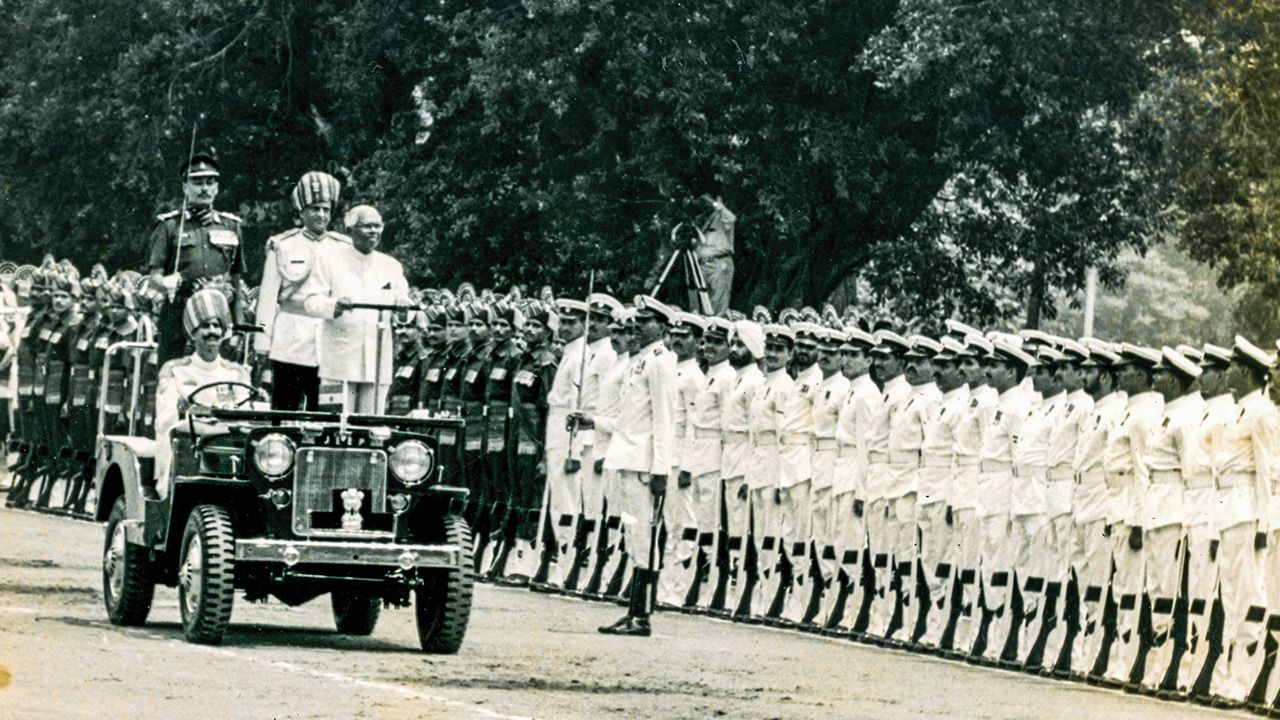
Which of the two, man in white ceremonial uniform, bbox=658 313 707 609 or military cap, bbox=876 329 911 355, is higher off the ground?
military cap, bbox=876 329 911 355

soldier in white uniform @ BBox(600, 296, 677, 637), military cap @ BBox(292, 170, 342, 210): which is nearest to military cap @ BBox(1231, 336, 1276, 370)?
soldier in white uniform @ BBox(600, 296, 677, 637)

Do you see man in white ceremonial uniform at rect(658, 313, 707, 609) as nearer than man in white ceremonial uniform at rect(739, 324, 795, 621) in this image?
No

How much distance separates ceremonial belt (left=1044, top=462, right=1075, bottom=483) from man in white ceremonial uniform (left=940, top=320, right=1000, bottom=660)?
647mm

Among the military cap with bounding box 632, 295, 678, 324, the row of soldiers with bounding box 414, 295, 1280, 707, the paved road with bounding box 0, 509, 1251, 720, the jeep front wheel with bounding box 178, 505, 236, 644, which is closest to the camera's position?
the paved road with bounding box 0, 509, 1251, 720

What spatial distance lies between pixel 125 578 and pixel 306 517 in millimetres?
1344

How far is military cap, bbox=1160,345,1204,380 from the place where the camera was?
54.2 feet

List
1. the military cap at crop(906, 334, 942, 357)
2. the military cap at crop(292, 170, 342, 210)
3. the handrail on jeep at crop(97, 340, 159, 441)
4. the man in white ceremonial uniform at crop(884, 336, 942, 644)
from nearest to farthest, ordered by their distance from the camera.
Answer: the military cap at crop(292, 170, 342, 210)
the handrail on jeep at crop(97, 340, 159, 441)
the man in white ceremonial uniform at crop(884, 336, 942, 644)
the military cap at crop(906, 334, 942, 357)

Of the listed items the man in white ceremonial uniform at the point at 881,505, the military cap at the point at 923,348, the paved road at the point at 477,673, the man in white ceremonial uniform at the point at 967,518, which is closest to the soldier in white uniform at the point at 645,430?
the paved road at the point at 477,673

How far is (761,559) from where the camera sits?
19953mm

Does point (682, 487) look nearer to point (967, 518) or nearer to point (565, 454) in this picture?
point (565, 454)

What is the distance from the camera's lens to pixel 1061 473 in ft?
57.3

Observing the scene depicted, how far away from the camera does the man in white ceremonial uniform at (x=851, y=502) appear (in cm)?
1905

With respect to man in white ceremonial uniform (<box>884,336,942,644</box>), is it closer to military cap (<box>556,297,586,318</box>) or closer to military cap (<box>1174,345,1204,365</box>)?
military cap (<box>1174,345,1204,365</box>)

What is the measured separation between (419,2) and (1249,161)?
13.5 metres
